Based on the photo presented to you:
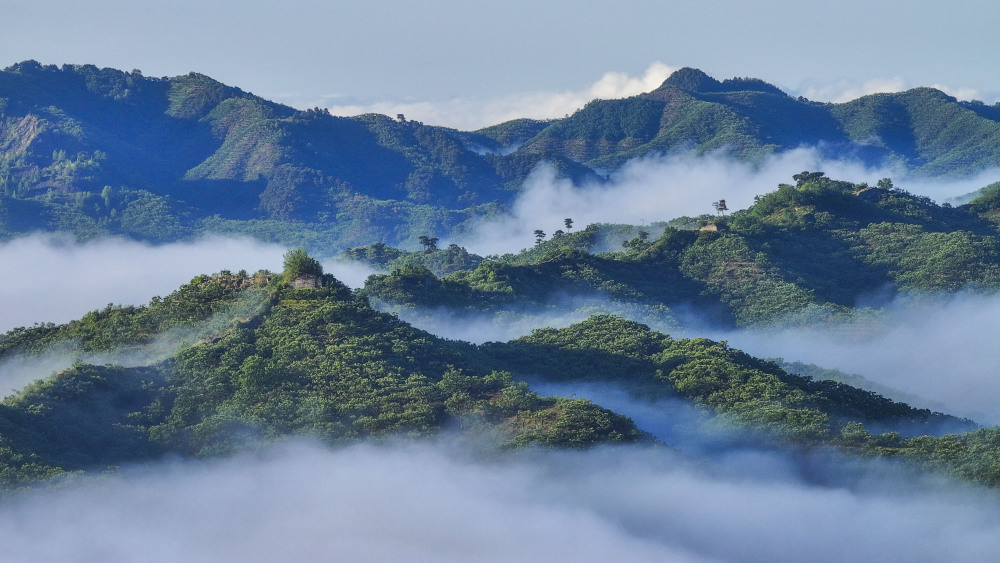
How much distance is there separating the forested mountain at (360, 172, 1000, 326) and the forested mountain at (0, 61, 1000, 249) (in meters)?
65.3

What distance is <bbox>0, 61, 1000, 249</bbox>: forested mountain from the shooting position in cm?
15400

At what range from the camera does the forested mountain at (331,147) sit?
154000 millimetres

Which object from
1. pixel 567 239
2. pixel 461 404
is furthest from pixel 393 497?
pixel 567 239

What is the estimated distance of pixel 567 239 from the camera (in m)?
106

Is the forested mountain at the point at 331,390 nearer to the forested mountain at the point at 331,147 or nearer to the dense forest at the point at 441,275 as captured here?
the dense forest at the point at 441,275

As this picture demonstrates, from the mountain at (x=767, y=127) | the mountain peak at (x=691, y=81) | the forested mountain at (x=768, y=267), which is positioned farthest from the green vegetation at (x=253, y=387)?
the mountain peak at (x=691, y=81)

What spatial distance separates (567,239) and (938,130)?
8911cm

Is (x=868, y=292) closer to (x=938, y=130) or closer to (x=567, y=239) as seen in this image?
(x=567, y=239)

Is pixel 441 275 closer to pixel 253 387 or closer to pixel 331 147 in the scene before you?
pixel 253 387

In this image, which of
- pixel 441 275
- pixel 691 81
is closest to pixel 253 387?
pixel 441 275

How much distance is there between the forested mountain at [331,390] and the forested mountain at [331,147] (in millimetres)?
97706

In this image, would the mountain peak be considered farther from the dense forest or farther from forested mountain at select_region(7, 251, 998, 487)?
forested mountain at select_region(7, 251, 998, 487)

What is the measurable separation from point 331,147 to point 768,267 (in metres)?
102

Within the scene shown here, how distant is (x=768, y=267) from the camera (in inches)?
3189
